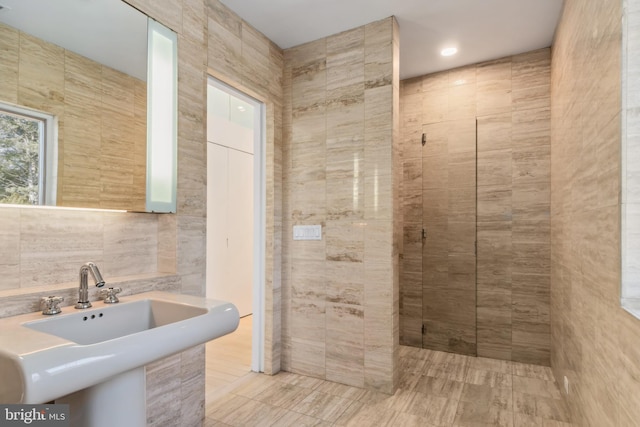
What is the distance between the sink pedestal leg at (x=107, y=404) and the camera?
1232 mm

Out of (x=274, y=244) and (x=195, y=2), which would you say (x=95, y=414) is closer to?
(x=274, y=244)

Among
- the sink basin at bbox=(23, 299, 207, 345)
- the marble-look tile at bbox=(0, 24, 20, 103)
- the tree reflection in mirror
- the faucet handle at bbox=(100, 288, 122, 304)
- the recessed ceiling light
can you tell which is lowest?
the sink basin at bbox=(23, 299, 207, 345)

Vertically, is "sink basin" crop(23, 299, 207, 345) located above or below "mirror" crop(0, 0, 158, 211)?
below

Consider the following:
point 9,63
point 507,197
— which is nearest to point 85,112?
point 9,63

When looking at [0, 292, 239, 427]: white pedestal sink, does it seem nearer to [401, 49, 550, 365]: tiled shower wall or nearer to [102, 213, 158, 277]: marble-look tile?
[102, 213, 158, 277]: marble-look tile

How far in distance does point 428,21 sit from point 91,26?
2.15 meters

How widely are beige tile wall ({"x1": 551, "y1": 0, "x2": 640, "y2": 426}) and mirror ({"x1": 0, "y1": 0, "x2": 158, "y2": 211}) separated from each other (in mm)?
2103

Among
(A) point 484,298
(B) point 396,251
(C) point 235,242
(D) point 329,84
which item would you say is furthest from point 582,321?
(C) point 235,242

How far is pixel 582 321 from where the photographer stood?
1711mm

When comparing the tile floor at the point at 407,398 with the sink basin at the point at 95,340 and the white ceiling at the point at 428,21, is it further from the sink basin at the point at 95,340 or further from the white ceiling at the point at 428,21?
the white ceiling at the point at 428,21

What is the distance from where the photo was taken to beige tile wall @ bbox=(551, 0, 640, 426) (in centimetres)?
117

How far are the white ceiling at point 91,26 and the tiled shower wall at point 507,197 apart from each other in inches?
101

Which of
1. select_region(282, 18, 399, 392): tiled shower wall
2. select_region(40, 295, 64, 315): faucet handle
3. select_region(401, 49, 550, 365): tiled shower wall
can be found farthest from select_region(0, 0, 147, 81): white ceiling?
select_region(401, 49, 550, 365): tiled shower wall

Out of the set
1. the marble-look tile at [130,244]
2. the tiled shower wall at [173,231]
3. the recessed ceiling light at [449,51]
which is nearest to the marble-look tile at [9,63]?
the tiled shower wall at [173,231]
